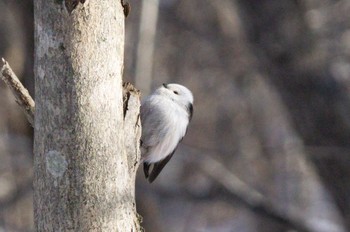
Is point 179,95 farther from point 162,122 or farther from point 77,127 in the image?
point 77,127

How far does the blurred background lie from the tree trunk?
2658 mm

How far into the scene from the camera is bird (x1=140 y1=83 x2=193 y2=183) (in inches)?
164

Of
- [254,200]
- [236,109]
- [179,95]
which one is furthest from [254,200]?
[236,109]

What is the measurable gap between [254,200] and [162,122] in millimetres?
1746

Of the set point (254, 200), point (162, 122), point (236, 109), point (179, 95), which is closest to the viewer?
point (162, 122)

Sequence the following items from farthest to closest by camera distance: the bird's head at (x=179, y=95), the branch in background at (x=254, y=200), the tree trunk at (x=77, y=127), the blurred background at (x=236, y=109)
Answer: the branch in background at (x=254, y=200)
the blurred background at (x=236, y=109)
the bird's head at (x=179, y=95)
the tree trunk at (x=77, y=127)

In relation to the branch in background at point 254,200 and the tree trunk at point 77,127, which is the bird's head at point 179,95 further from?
the tree trunk at point 77,127

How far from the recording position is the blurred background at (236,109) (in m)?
5.26

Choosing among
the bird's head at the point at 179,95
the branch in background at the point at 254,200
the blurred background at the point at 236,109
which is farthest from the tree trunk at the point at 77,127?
the branch in background at the point at 254,200

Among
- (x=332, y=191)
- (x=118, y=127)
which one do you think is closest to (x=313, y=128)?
(x=332, y=191)

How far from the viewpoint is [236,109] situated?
8.02 meters

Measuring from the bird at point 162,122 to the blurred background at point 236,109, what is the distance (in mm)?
1074

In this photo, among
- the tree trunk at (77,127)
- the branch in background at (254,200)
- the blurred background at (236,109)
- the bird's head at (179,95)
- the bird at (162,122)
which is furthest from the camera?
the branch in background at (254,200)

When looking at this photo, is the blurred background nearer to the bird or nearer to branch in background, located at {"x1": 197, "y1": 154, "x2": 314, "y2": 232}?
branch in background, located at {"x1": 197, "y1": 154, "x2": 314, "y2": 232}
